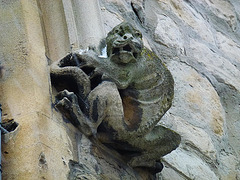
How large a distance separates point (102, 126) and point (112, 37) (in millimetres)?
349

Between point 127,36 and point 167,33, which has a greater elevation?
point 127,36

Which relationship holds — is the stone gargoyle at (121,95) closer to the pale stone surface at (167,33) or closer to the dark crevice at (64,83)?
the dark crevice at (64,83)

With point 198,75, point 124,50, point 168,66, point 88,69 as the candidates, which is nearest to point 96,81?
point 88,69

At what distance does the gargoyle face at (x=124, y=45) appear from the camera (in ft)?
Result: 8.84

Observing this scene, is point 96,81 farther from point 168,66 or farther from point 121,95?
point 168,66

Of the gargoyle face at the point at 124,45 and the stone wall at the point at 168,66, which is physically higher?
the gargoyle face at the point at 124,45

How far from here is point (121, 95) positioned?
2766mm

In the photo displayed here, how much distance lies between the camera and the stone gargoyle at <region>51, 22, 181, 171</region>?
261cm

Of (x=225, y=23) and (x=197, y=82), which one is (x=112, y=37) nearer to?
(x=197, y=82)

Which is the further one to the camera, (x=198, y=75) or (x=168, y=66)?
(x=198, y=75)

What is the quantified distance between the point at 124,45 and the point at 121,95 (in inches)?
8.0

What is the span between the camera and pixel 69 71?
A: 266cm

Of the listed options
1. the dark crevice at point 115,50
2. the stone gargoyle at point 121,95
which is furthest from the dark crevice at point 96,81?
the dark crevice at point 115,50

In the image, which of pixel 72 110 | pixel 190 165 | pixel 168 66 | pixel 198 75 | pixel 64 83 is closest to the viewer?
pixel 72 110
